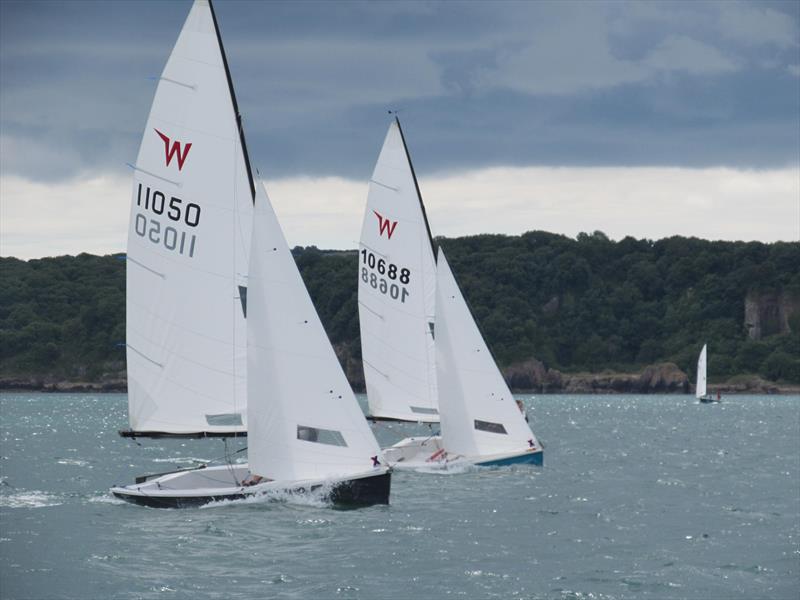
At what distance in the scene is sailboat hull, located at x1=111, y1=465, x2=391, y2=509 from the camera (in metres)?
27.5

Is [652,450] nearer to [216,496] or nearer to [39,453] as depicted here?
[39,453]

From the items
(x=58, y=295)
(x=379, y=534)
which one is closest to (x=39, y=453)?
(x=379, y=534)

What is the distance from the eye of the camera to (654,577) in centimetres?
2227

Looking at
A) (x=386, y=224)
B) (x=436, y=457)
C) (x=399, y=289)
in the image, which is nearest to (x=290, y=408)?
(x=436, y=457)

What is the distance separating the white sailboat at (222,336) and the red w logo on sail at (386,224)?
34.2 ft

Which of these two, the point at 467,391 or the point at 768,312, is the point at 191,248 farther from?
the point at 768,312

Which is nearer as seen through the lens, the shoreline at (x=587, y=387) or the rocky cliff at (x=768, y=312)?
the shoreline at (x=587, y=387)

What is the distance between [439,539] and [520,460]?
1188cm

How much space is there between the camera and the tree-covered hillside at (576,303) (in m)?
153

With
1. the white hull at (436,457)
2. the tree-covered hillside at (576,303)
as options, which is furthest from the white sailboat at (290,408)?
the tree-covered hillside at (576,303)

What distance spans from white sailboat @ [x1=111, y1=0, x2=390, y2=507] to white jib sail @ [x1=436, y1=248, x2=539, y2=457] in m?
8.44

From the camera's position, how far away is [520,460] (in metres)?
37.5

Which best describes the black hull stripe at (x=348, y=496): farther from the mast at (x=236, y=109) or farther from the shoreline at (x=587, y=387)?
the shoreline at (x=587, y=387)

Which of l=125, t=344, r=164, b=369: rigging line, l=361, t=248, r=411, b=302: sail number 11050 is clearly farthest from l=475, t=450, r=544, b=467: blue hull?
l=125, t=344, r=164, b=369: rigging line
